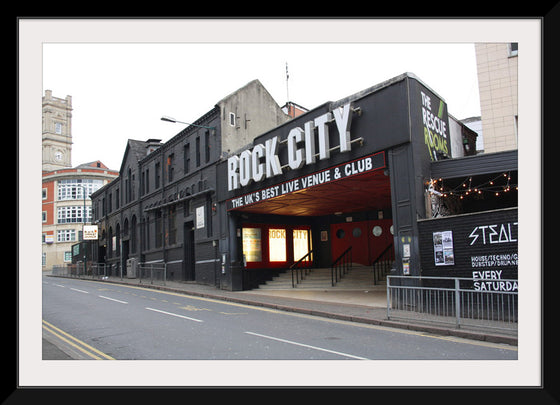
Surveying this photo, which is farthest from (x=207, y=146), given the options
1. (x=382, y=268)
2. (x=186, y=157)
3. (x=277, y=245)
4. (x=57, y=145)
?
(x=57, y=145)

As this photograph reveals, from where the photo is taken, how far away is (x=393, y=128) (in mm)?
14000

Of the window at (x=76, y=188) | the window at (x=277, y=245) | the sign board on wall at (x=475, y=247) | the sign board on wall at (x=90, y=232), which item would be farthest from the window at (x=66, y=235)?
the sign board on wall at (x=475, y=247)

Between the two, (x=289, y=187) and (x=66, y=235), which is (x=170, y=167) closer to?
(x=289, y=187)

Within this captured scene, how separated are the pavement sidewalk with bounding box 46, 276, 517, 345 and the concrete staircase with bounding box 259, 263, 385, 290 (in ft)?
1.66

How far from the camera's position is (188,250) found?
27312 mm

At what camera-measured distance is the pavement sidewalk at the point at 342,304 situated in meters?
10.2

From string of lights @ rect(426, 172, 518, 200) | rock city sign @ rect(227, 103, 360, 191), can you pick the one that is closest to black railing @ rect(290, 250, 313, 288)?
rock city sign @ rect(227, 103, 360, 191)

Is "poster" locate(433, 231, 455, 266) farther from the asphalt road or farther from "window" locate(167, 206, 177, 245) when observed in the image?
"window" locate(167, 206, 177, 245)

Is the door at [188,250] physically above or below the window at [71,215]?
below

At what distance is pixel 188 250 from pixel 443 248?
18.0 m

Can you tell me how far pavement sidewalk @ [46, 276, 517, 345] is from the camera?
33.4 ft

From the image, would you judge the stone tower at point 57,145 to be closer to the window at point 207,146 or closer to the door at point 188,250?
the door at point 188,250
